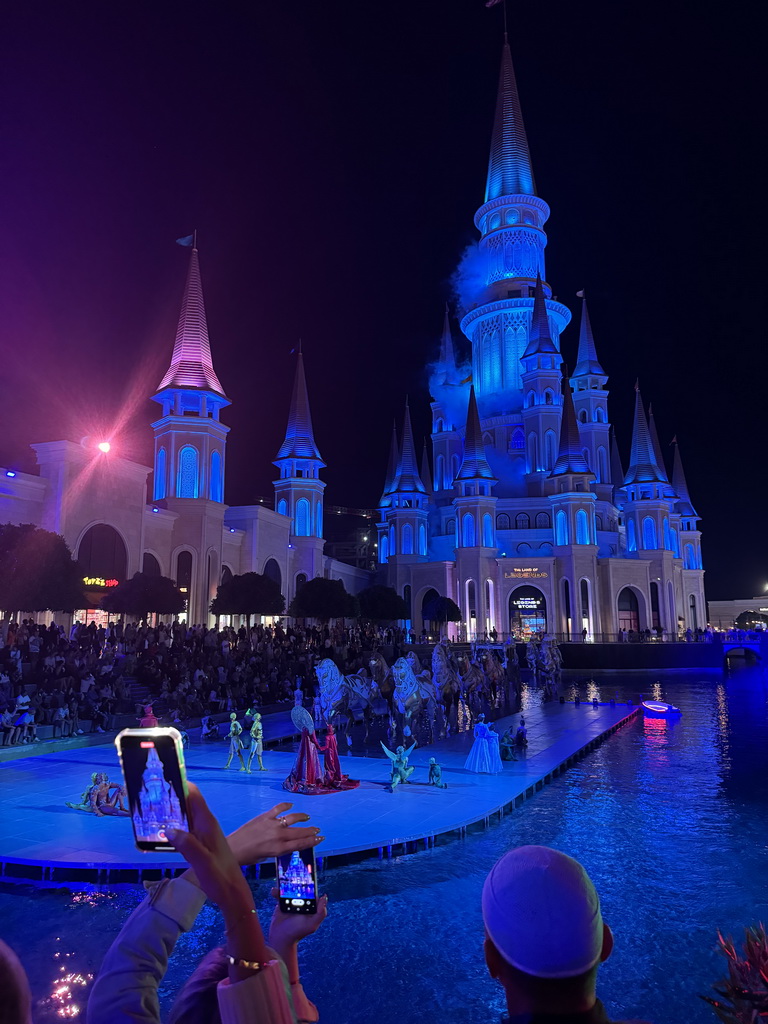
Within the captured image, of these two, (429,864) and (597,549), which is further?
(597,549)

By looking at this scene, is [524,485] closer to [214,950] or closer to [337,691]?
[337,691]

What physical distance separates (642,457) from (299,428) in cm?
3151

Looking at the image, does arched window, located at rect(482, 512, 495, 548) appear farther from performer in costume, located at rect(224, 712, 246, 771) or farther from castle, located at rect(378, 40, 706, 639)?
performer in costume, located at rect(224, 712, 246, 771)

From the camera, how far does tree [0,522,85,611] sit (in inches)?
945

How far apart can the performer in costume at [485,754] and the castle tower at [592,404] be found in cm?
5307

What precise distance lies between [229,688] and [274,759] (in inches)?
265

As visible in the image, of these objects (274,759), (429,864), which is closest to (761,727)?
(274,759)

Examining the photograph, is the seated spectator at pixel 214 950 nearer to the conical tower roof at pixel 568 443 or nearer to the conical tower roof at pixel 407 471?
the conical tower roof at pixel 568 443

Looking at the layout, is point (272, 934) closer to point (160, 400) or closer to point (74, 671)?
point (74, 671)

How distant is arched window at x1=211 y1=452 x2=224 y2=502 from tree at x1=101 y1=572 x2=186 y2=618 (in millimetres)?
10098

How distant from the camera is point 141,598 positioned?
2945 cm

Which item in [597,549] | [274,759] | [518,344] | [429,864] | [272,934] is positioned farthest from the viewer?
[518,344]

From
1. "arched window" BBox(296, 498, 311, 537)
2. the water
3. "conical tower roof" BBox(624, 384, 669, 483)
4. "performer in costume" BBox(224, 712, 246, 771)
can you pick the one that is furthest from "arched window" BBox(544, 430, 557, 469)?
"performer in costume" BBox(224, 712, 246, 771)

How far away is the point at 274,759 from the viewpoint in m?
16.2
